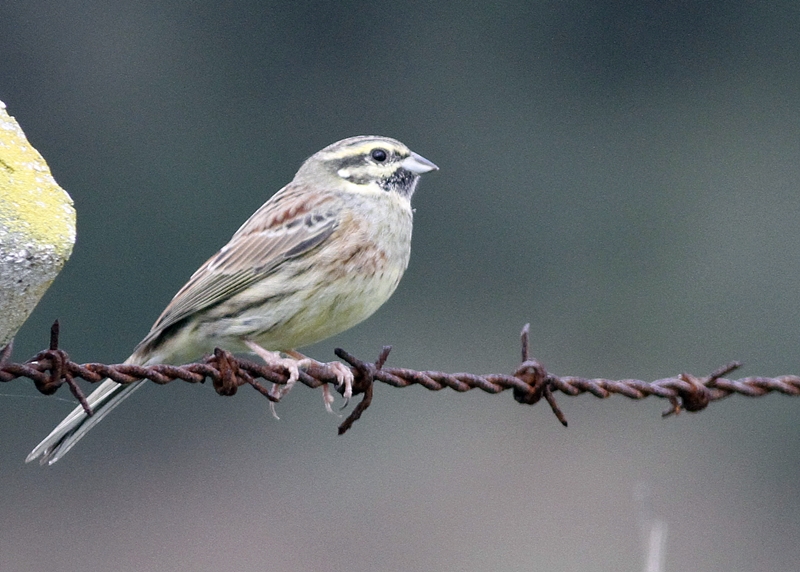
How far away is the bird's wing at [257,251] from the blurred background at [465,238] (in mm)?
4700

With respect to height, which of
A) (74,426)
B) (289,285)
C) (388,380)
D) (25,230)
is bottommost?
(74,426)

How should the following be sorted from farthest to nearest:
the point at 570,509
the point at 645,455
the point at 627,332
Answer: the point at 627,332 < the point at 645,455 < the point at 570,509

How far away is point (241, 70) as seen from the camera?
12391 mm

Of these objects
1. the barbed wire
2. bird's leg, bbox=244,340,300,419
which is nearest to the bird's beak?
bird's leg, bbox=244,340,300,419

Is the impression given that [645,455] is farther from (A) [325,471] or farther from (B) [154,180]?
(B) [154,180]

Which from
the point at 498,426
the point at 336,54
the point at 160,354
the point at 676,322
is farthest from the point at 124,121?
the point at 160,354

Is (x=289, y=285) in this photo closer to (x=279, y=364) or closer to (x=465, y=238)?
(x=279, y=364)

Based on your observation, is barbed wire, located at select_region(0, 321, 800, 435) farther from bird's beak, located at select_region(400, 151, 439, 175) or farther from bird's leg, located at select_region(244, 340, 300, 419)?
bird's beak, located at select_region(400, 151, 439, 175)

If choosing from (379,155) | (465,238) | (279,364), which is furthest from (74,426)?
(465,238)

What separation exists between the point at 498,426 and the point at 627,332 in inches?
86.8

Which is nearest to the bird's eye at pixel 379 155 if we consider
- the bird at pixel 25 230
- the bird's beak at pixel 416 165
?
the bird's beak at pixel 416 165

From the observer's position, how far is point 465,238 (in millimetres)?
11805

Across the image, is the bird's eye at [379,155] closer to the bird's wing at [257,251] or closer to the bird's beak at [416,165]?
the bird's beak at [416,165]

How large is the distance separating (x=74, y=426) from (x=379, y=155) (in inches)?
62.5
